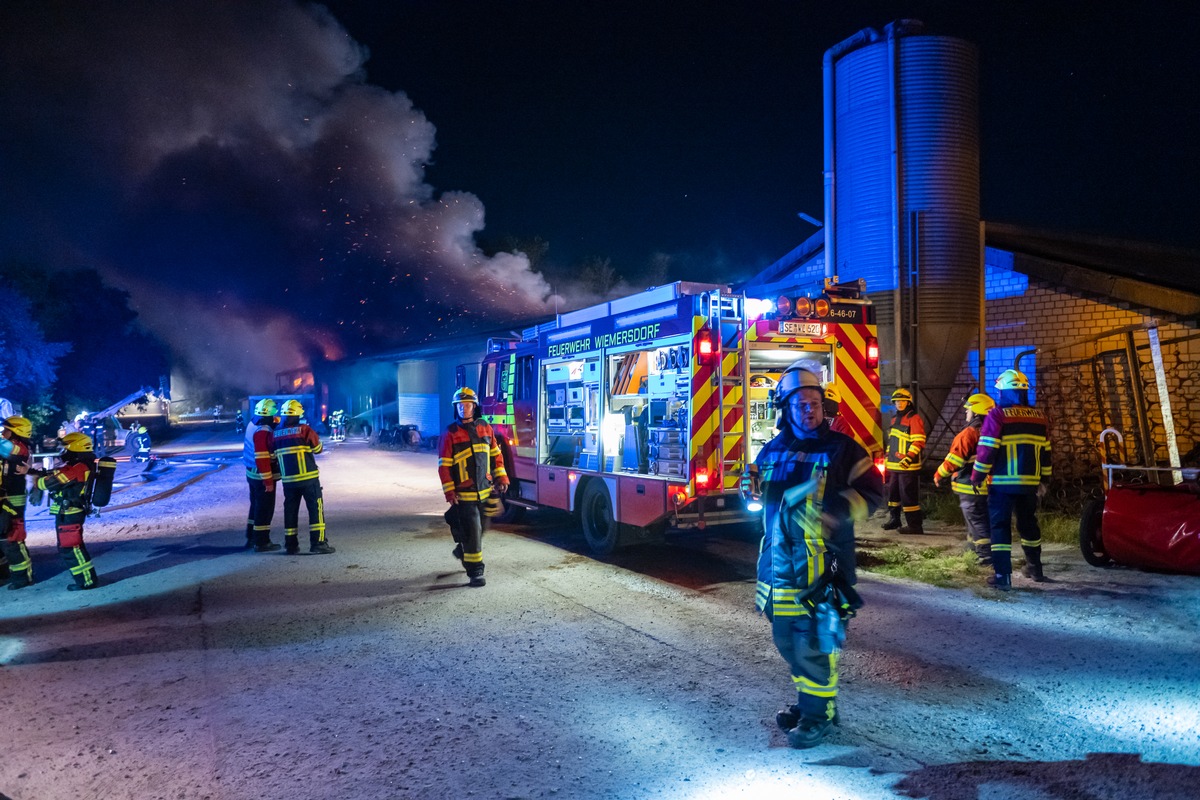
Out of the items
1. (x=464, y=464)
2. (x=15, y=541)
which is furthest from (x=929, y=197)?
(x=15, y=541)

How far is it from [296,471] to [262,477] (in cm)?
69

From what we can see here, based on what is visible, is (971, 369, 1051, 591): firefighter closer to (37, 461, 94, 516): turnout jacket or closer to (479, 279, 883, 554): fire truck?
(479, 279, 883, 554): fire truck

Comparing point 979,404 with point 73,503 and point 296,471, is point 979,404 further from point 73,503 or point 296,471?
point 73,503

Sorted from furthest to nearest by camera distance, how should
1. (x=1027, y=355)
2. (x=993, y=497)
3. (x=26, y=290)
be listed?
(x=26, y=290)
(x=1027, y=355)
(x=993, y=497)

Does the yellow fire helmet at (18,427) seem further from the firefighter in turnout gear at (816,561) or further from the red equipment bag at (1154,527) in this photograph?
the red equipment bag at (1154,527)

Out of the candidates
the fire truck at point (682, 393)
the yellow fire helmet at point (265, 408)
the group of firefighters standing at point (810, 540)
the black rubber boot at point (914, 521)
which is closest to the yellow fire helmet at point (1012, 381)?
the fire truck at point (682, 393)

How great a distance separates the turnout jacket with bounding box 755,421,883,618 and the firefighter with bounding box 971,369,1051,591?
3298 mm

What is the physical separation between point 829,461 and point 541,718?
1939 millimetres

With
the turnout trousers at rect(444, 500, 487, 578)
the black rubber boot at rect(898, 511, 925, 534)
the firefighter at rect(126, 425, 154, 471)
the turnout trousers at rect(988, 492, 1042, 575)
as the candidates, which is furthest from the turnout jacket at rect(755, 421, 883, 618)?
the firefighter at rect(126, 425, 154, 471)

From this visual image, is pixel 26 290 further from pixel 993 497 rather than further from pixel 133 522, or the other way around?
pixel 993 497

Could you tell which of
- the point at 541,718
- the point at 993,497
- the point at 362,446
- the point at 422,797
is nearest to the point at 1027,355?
the point at 993,497

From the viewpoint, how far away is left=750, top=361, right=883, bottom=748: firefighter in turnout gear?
3490 millimetres

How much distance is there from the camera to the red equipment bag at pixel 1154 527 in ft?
20.5

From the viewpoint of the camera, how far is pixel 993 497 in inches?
247
